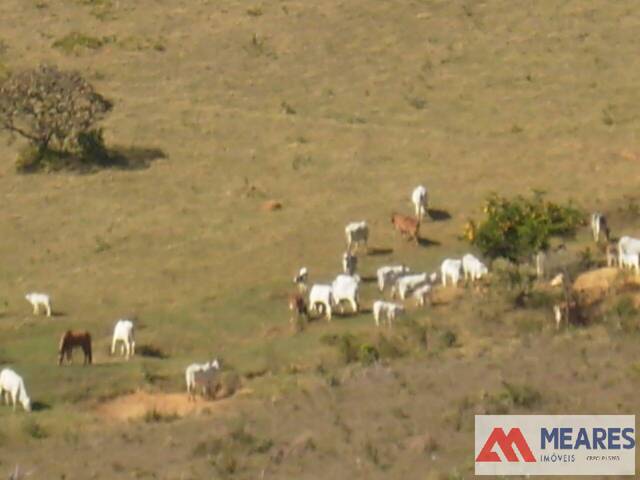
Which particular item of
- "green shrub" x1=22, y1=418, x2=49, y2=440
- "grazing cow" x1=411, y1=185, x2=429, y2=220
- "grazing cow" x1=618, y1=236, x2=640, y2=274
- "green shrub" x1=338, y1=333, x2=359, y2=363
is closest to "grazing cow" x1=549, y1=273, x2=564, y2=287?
"grazing cow" x1=618, y1=236, x2=640, y2=274

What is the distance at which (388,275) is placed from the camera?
36.7 meters

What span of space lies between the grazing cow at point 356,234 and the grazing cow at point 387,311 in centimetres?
634

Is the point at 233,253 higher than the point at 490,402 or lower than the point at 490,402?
higher

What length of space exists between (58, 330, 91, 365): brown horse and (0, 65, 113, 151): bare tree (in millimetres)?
18158

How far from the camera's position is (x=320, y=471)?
69.6ft

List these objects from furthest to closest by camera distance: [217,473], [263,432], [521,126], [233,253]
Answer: [521,126] → [233,253] → [263,432] → [217,473]

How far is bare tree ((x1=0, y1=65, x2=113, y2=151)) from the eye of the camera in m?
49.2

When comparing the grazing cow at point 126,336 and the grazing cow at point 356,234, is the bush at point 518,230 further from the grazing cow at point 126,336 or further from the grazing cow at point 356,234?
the grazing cow at point 126,336

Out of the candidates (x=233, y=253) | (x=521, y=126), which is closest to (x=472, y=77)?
(x=521, y=126)

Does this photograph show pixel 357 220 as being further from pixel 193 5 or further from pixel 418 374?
pixel 193 5

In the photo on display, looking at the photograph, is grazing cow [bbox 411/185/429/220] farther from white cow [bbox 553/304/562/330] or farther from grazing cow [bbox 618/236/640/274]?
white cow [bbox 553/304/562/330]

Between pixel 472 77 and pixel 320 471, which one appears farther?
pixel 472 77

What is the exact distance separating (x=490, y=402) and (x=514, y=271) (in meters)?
11.8

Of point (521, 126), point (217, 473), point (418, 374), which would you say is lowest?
point (217, 473)
